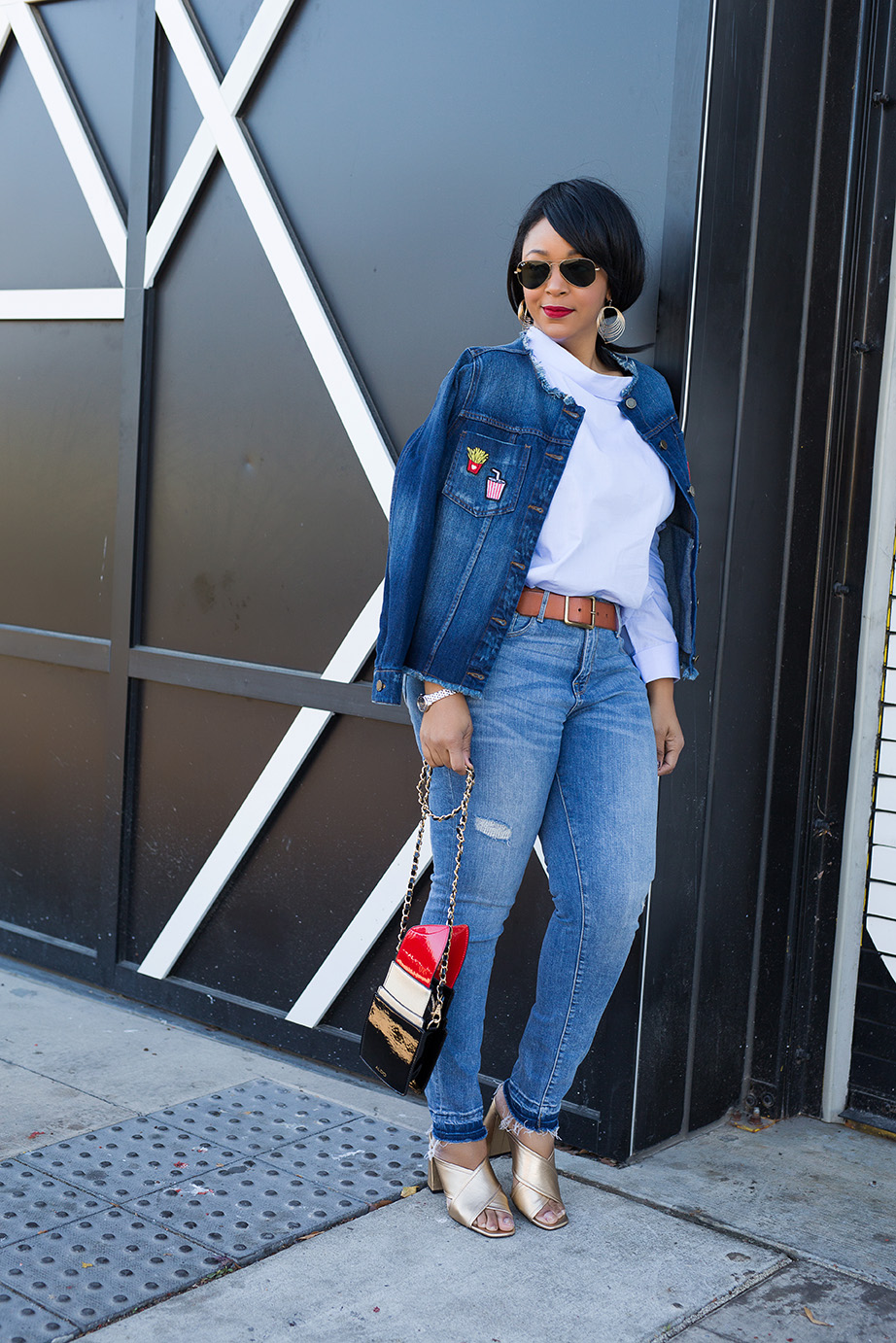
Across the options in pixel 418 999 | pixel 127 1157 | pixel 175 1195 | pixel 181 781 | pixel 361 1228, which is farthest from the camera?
pixel 181 781

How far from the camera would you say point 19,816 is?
432 cm

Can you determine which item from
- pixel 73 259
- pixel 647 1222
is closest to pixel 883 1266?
pixel 647 1222

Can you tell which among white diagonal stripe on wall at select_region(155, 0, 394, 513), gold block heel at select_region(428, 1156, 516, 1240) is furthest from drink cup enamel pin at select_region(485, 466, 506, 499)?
gold block heel at select_region(428, 1156, 516, 1240)

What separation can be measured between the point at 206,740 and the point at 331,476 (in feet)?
2.86

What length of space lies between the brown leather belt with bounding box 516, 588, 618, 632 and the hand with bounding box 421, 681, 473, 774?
22 centimetres

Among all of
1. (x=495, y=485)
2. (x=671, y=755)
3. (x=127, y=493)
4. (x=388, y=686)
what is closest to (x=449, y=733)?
(x=388, y=686)

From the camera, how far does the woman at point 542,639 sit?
2.49m

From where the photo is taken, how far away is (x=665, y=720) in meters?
2.77

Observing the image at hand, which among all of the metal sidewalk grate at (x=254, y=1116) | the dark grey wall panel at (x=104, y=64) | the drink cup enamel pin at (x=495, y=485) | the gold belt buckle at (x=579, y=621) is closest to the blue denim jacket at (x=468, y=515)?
the drink cup enamel pin at (x=495, y=485)

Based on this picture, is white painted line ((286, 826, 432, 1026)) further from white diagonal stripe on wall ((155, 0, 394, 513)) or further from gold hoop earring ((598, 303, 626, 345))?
gold hoop earring ((598, 303, 626, 345))

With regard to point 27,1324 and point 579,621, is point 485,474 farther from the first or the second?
point 27,1324

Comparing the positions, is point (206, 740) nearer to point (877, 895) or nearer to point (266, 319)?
point (266, 319)

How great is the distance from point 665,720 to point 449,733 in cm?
55

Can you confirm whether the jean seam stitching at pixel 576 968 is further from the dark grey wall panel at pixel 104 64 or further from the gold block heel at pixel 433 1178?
the dark grey wall panel at pixel 104 64
